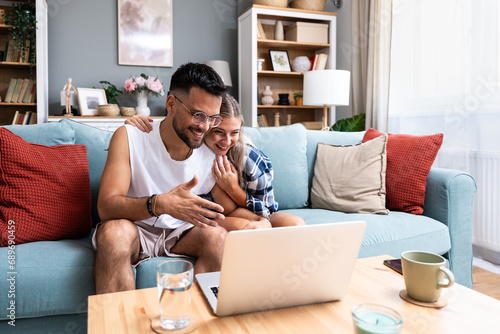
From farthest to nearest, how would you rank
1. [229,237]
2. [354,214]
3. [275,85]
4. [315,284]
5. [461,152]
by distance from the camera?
[275,85] < [461,152] < [354,214] < [315,284] < [229,237]

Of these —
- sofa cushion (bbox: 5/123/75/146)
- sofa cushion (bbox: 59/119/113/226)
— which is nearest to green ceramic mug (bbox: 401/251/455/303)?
sofa cushion (bbox: 59/119/113/226)

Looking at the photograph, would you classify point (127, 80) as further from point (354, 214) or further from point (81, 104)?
point (354, 214)

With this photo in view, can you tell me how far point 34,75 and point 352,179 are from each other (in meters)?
3.21

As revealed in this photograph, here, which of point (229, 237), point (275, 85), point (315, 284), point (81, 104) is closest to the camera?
point (229, 237)

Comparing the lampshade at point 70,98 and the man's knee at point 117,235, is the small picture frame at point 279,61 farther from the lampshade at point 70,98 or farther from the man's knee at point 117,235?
the man's knee at point 117,235

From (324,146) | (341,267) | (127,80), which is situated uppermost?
(127,80)

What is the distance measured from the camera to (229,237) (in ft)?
2.37

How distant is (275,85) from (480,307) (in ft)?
12.5

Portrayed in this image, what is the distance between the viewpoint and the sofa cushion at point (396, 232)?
172 cm

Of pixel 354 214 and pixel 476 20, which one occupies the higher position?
pixel 476 20

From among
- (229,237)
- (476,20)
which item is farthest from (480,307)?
(476,20)

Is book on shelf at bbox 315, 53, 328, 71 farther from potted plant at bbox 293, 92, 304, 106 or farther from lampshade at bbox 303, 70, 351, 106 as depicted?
lampshade at bbox 303, 70, 351, 106

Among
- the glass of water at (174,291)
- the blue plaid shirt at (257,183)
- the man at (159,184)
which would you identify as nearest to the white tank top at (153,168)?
the man at (159,184)

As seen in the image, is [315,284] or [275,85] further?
[275,85]
